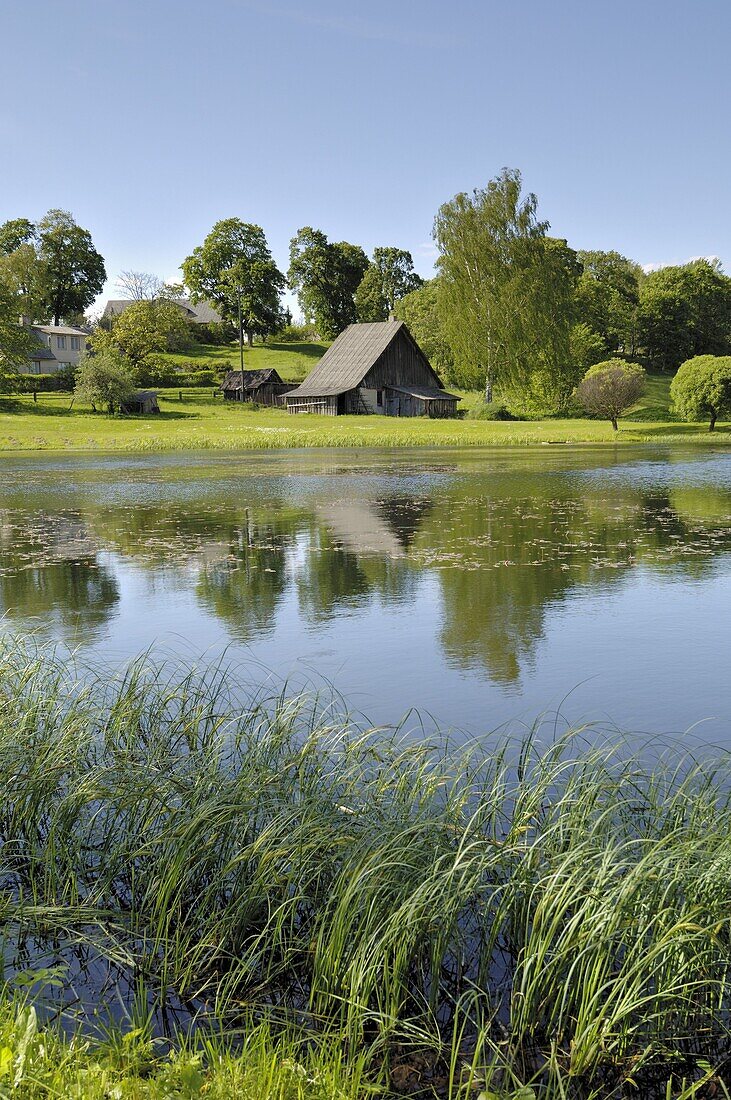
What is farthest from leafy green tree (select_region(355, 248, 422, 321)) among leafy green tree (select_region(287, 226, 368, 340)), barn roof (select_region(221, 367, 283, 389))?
barn roof (select_region(221, 367, 283, 389))

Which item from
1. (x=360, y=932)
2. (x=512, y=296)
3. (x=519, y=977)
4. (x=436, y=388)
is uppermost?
(x=512, y=296)

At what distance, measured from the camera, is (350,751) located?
5.38 m

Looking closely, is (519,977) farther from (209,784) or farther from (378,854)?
(209,784)

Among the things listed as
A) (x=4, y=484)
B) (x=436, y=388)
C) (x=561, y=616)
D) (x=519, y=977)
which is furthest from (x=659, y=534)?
(x=436, y=388)

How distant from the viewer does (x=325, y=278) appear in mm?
105500

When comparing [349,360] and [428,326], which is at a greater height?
[428,326]

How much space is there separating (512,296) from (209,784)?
59.8 meters

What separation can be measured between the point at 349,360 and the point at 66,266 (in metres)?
47.0

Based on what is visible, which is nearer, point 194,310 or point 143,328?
point 143,328

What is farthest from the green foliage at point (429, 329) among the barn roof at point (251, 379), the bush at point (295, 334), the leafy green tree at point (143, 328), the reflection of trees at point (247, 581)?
the reflection of trees at point (247, 581)

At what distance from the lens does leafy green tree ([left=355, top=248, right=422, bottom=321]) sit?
102000mm

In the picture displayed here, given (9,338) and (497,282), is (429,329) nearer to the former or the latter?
(497,282)

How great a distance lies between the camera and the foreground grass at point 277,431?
5138cm

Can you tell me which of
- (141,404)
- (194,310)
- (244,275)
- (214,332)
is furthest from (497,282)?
(194,310)
